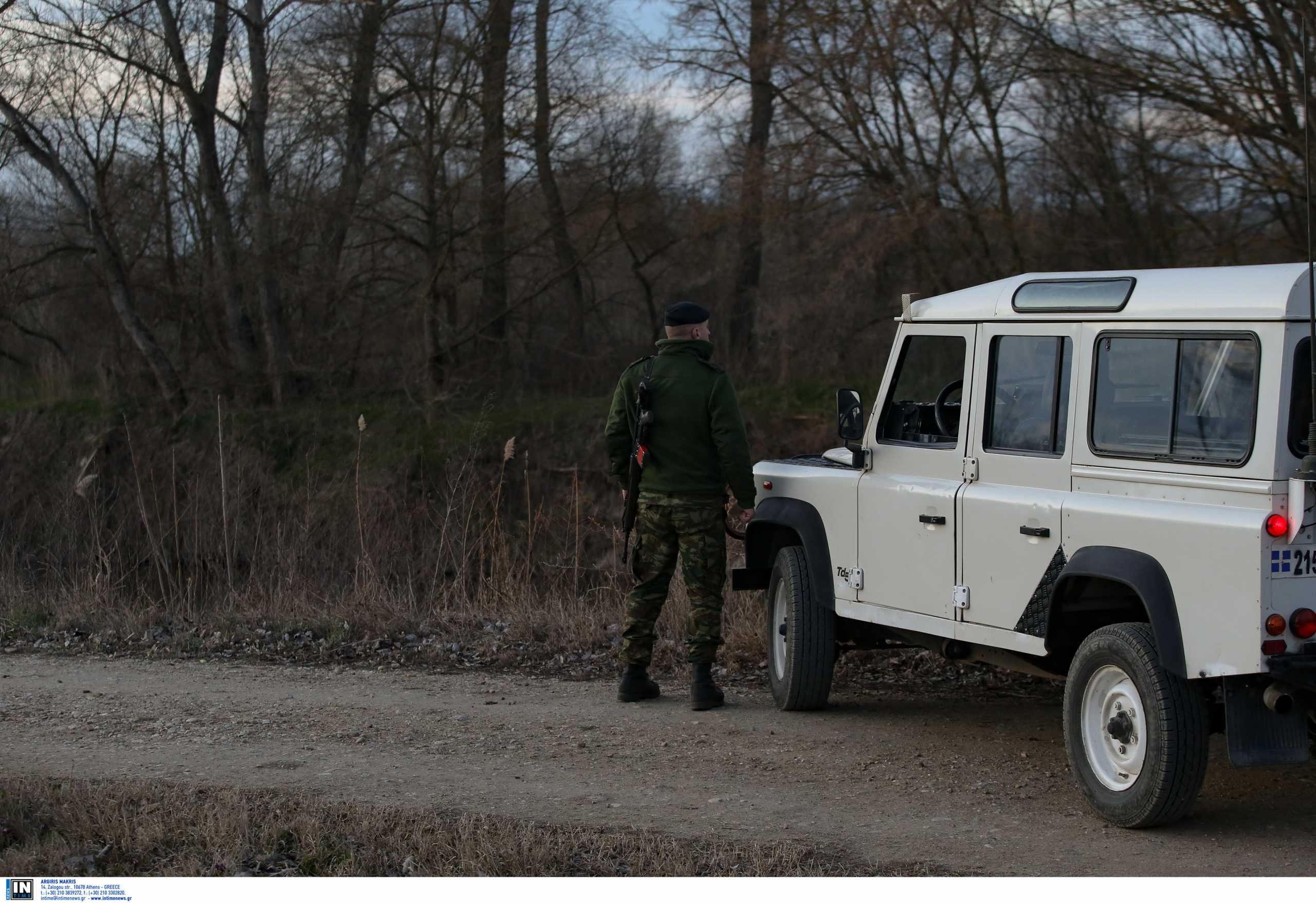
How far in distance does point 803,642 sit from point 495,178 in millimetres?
15370

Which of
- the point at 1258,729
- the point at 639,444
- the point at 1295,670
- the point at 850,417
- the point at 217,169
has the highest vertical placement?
the point at 217,169

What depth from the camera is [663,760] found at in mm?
5770

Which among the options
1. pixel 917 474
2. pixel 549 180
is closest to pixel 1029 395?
pixel 917 474

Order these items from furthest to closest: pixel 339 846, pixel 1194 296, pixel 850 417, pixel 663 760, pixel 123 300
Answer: pixel 123 300 < pixel 850 417 < pixel 663 760 < pixel 1194 296 < pixel 339 846

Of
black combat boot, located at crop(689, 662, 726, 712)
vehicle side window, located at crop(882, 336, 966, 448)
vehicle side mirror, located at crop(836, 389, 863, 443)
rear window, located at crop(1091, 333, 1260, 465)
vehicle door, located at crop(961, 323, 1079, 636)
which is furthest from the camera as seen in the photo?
black combat boot, located at crop(689, 662, 726, 712)

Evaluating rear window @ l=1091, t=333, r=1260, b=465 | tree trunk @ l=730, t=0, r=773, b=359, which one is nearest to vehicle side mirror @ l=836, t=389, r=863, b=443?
rear window @ l=1091, t=333, r=1260, b=465

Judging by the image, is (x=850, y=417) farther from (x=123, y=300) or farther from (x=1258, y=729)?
(x=123, y=300)

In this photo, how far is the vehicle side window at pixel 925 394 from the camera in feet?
19.3

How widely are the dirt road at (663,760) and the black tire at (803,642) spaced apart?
133 millimetres

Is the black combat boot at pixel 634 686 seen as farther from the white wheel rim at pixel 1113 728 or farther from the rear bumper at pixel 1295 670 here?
the rear bumper at pixel 1295 670

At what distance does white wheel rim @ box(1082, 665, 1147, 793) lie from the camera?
4730 millimetres

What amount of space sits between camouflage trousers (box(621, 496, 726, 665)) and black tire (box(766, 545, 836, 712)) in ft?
1.24

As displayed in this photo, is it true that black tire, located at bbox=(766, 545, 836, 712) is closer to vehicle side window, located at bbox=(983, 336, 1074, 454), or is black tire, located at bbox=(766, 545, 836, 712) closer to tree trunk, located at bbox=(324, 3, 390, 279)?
vehicle side window, located at bbox=(983, 336, 1074, 454)

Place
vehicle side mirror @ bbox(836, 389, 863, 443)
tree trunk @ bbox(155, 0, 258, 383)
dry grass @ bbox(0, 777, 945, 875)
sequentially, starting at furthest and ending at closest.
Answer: tree trunk @ bbox(155, 0, 258, 383) < vehicle side mirror @ bbox(836, 389, 863, 443) < dry grass @ bbox(0, 777, 945, 875)
